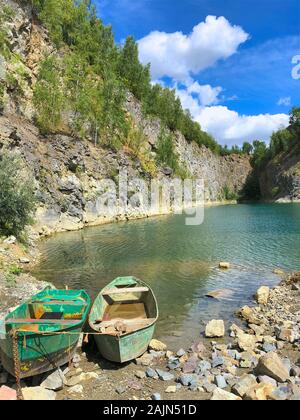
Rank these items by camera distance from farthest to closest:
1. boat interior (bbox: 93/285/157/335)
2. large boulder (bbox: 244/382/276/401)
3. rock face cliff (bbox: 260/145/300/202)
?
rock face cliff (bbox: 260/145/300/202), boat interior (bbox: 93/285/157/335), large boulder (bbox: 244/382/276/401)

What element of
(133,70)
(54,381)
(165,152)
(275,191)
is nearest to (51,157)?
(54,381)

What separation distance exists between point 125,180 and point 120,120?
→ 16.0 m

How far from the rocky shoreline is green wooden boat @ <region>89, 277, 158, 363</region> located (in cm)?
55

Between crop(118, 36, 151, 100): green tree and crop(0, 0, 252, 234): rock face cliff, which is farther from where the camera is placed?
crop(118, 36, 151, 100): green tree

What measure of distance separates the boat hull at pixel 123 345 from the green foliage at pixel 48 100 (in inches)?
1835

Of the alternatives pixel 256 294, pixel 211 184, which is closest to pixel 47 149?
pixel 256 294

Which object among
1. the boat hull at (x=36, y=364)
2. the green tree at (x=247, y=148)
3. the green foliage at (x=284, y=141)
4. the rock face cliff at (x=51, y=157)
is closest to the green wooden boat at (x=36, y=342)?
the boat hull at (x=36, y=364)

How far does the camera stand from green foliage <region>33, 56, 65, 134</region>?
5281cm

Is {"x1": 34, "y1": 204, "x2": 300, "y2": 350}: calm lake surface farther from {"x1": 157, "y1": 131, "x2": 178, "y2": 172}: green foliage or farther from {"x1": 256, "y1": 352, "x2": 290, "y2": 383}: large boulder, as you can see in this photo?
{"x1": 157, "y1": 131, "x2": 178, "y2": 172}: green foliage

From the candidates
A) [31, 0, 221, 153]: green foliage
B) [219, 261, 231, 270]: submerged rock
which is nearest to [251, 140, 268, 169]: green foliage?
[31, 0, 221, 153]: green foliage

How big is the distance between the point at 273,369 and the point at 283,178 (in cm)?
12581

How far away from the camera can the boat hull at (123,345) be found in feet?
36.1

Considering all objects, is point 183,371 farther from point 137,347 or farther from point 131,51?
point 131,51

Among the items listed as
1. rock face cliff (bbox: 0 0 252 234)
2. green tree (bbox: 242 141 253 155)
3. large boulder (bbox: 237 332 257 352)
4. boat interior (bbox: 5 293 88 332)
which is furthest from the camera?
green tree (bbox: 242 141 253 155)
